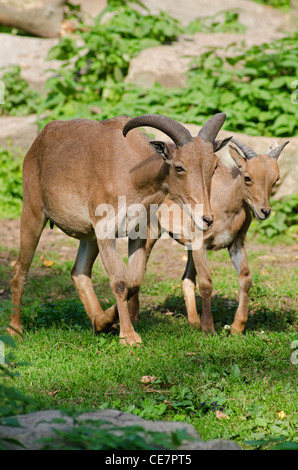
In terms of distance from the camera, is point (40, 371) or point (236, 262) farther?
point (236, 262)

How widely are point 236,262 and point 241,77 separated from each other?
20.4 ft

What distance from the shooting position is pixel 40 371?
19.1 ft

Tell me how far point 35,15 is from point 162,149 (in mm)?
10714

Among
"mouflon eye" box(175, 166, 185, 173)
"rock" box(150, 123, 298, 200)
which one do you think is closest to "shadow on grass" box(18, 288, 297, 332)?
"mouflon eye" box(175, 166, 185, 173)

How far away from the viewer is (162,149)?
613 centimetres

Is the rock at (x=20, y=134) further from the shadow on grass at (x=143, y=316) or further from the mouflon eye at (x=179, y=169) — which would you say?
the mouflon eye at (x=179, y=169)

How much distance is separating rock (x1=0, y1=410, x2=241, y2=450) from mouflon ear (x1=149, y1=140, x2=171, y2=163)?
9.25ft

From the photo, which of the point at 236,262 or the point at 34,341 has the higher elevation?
the point at 236,262

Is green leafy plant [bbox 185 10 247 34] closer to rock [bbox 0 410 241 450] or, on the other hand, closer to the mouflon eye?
the mouflon eye

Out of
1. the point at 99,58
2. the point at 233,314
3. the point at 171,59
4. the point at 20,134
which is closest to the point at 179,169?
the point at 233,314

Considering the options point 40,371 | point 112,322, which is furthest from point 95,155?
point 40,371

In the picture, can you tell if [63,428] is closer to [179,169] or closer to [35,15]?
[179,169]

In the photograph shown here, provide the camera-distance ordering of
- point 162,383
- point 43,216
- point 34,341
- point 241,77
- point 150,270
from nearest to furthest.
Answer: point 162,383, point 34,341, point 43,216, point 150,270, point 241,77

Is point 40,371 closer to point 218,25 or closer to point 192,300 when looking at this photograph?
point 192,300
